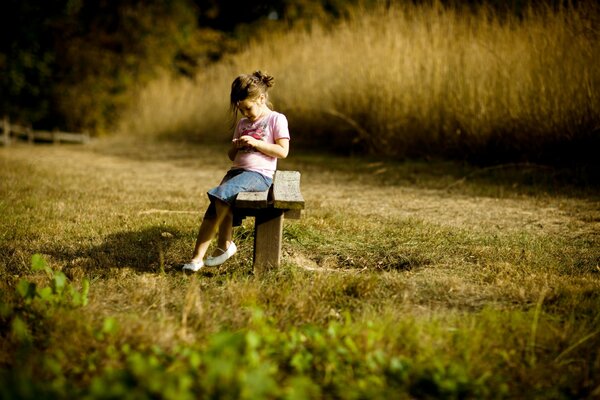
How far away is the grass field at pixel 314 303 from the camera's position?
70.9 inches

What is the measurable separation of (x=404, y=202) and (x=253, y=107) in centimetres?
237

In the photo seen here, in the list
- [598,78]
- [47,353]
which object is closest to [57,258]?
[47,353]

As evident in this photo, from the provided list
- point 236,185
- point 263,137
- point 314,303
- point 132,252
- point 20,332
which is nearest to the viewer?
point 20,332

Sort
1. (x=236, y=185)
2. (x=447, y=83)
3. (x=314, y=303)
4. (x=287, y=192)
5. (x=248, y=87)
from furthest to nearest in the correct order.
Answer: (x=447, y=83), (x=248, y=87), (x=236, y=185), (x=287, y=192), (x=314, y=303)

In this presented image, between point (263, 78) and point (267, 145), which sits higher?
point (263, 78)

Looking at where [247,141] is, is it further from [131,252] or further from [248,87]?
[131,252]

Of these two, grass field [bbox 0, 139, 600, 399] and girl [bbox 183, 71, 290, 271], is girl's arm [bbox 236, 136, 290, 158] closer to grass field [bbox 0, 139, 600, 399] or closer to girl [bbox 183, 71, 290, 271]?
girl [bbox 183, 71, 290, 271]

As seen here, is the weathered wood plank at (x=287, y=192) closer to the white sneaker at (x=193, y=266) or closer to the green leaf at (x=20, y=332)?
the white sneaker at (x=193, y=266)

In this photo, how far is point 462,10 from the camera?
783 cm

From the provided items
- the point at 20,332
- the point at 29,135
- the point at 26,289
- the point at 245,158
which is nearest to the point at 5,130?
the point at 29,135

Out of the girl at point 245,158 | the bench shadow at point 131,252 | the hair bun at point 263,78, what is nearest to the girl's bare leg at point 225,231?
the girl at point 245,158

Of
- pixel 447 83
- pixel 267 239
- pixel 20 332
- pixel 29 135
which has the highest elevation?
pixel 447 83

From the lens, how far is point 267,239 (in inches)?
113

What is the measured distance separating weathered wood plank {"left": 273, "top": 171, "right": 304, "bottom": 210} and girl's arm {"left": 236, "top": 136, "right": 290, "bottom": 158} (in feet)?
0.53
